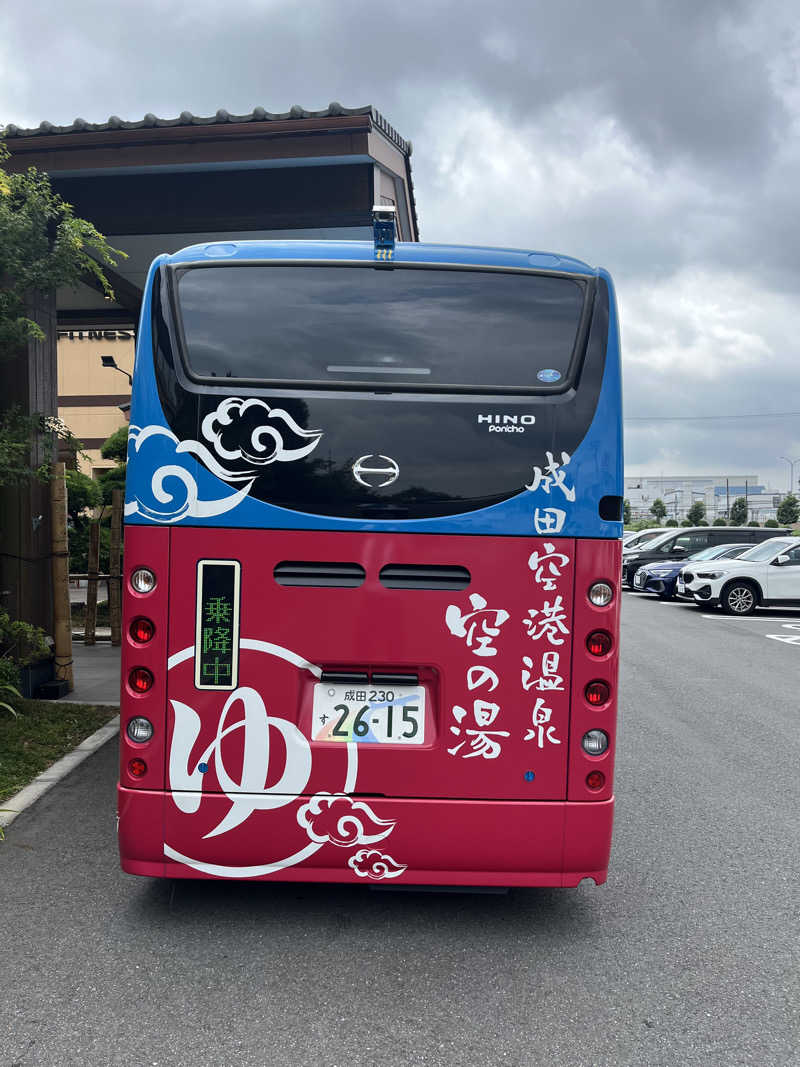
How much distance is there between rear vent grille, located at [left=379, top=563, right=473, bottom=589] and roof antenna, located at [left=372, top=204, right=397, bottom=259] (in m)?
1.37

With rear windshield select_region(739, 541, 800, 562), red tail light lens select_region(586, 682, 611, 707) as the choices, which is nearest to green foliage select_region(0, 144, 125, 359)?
red tail light lens select_region(586, 682, 611, 707)

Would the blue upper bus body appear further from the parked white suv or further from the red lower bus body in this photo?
the parked white suv

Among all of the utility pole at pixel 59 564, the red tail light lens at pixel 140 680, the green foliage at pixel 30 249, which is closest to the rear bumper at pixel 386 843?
the red tail light lens at pixel 140 680

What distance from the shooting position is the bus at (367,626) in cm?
363

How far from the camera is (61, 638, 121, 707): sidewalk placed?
27.8ft

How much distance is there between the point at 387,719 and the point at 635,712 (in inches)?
221

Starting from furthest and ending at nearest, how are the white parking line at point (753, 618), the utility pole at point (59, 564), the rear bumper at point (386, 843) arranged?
the white parking line at point (753, 618) → the utility pole at point (59, 564) → the rear bumper at point (386, 843)

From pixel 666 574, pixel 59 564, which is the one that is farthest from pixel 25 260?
pixel 666 574

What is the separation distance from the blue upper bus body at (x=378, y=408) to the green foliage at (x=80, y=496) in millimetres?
12468

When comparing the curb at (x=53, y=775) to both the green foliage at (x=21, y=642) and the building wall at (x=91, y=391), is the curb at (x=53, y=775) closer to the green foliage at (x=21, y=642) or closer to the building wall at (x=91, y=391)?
the green foliage at (x=21, y=642)

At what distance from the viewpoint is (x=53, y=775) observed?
6.06 metres

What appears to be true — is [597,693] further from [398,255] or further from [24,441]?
[24,441]

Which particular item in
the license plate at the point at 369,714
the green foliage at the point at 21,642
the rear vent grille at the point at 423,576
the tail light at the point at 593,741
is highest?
the rear vent grille at the point at 423,576

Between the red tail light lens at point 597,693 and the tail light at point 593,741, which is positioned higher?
the red tail light lens at point 597,693
